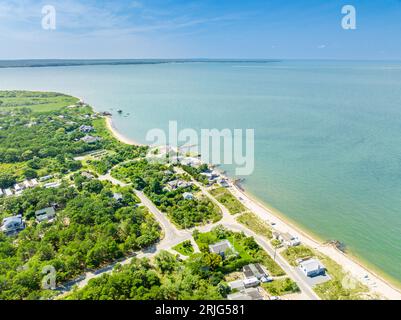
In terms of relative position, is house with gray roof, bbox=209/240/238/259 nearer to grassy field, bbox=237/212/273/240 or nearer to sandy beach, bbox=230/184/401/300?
grassy field, bbox=237/212/273/240

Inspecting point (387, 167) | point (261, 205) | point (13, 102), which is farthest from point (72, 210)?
point (13, 102)

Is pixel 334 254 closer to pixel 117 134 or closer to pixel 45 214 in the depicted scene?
pixel 45 214

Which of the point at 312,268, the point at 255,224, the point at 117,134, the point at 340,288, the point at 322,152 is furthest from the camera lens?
the point at 117,134

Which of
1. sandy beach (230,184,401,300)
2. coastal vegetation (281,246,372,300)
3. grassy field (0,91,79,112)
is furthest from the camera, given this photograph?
grassy field (0,91,79,112)

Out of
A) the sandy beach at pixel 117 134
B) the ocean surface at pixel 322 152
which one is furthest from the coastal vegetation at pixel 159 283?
the sandy beach at pixel 117 134

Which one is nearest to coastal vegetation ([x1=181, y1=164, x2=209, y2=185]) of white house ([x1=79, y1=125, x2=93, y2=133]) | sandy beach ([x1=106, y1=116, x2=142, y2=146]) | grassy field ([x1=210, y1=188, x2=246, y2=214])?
grassy field ([x1=210, y1=188, x2=246, y2=214])

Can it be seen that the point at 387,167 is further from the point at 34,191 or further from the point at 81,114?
the point at 81,114

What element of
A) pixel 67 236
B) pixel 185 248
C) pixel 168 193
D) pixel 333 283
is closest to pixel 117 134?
pixel 168 193
